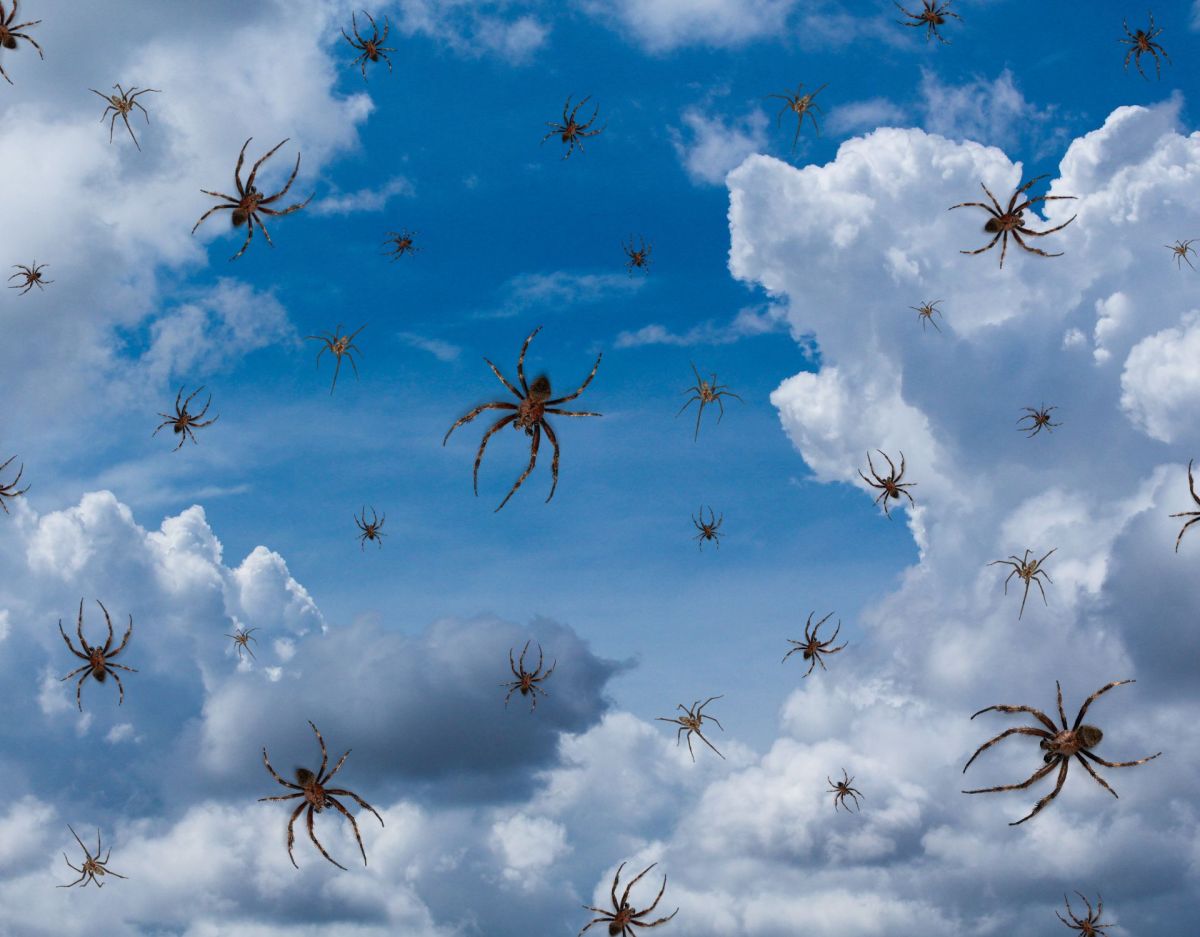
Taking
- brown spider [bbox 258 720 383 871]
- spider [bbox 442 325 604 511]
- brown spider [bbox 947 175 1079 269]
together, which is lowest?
brown spider [bbox 258 720 383 871]

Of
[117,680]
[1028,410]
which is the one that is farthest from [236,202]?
[1028,410]

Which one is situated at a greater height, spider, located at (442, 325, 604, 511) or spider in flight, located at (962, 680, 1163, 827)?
spider, located at (442, 325, 604, 511)

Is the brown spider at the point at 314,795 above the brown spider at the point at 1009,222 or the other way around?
the other way around

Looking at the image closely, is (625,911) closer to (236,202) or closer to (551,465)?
(551,465)

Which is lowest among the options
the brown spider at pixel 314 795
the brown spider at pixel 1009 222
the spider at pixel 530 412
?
the brown spider at pixel 314 795

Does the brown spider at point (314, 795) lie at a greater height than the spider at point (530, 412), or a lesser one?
lesser

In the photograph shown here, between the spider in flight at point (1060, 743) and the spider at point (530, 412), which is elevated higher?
the spider at point (530, 412)

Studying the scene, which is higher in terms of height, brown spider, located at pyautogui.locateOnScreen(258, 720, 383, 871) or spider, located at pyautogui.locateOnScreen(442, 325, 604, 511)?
spider, located at pyautogui.locateOnScreen(442, 325, 604, 511)

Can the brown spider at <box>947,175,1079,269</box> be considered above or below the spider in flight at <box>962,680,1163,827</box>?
above

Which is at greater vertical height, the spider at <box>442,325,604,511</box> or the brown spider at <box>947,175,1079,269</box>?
the brown spider at <box>947,175,1079,269</box>

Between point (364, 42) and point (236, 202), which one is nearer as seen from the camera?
point (236, 202)

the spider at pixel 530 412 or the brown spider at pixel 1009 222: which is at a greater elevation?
the brown spider at pixel 1009 222
